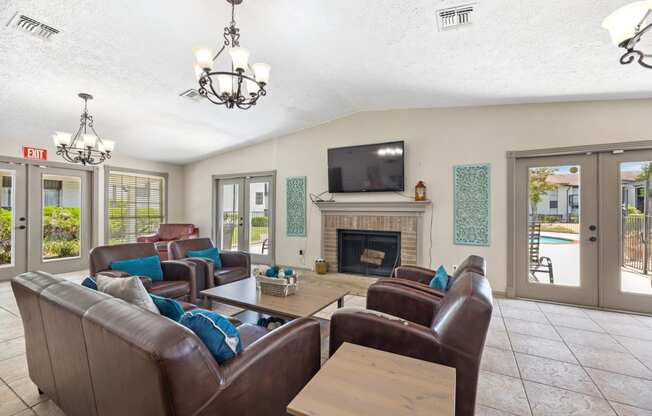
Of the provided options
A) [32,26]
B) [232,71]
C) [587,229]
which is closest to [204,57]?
[232,71]

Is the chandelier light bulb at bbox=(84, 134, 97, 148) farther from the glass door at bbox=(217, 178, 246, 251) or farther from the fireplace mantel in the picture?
the fireplace mantel

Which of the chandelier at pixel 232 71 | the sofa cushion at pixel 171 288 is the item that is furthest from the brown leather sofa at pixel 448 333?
the sofa cushion at pixel 171 288

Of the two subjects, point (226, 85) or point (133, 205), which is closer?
point (226, 85)

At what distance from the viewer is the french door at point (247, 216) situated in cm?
599

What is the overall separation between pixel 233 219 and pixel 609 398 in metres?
6.16

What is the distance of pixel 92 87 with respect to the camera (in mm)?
3404

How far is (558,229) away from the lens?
3783 mm

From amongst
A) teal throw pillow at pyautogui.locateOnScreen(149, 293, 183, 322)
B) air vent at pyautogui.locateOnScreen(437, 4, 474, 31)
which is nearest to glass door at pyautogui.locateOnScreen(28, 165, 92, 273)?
teal throw pillow at pyautogui.locateOnScreen(149, 293, 183, 322)

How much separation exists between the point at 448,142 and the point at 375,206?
4.76ft

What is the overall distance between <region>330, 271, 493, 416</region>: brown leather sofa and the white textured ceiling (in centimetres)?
206

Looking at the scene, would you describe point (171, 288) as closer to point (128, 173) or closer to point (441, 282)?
point (441, 282)

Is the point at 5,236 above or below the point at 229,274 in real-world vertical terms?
above

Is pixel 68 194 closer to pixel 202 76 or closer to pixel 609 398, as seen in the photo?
pixel 202 76

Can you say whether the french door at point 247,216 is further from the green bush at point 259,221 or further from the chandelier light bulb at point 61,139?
the chandelier light bulb at point 61,139
